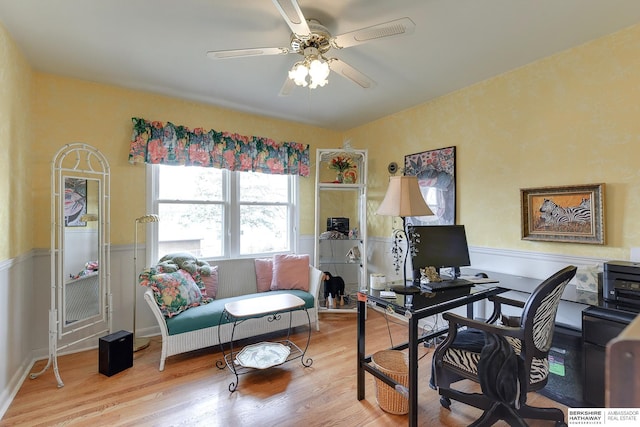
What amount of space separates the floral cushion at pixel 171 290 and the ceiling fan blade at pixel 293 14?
2.29 metres

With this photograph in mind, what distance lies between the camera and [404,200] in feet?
6.75

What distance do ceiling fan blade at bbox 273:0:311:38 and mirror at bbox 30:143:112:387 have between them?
2068 mm

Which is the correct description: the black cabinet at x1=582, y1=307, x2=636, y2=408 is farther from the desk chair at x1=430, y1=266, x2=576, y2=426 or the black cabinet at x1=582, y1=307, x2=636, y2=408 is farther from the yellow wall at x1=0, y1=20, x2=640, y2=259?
the yellow wall at x1=0, y1=20, x2=640, y2=259

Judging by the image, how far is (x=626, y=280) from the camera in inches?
69.3

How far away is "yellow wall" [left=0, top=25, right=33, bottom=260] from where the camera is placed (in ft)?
6.43

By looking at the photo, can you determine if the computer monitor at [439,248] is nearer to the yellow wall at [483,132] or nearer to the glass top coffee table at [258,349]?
the yellow wall at [483,132]

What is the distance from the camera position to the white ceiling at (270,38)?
1798mm

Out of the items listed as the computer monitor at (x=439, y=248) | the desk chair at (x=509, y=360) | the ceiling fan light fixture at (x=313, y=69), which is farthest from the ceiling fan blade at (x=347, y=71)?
the desk chair at (x=509, y=360)

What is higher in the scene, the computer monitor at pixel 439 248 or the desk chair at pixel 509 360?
the computer monitor at pixel 439 248

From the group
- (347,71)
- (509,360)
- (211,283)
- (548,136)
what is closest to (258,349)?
(211,283)

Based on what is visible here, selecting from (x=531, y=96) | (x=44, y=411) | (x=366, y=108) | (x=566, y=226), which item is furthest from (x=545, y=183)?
(x=44, y=411)

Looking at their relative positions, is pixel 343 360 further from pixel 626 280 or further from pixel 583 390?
pixel 626 280

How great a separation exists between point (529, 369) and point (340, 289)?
99.8 inches

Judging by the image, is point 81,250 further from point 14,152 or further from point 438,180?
point 438,180
